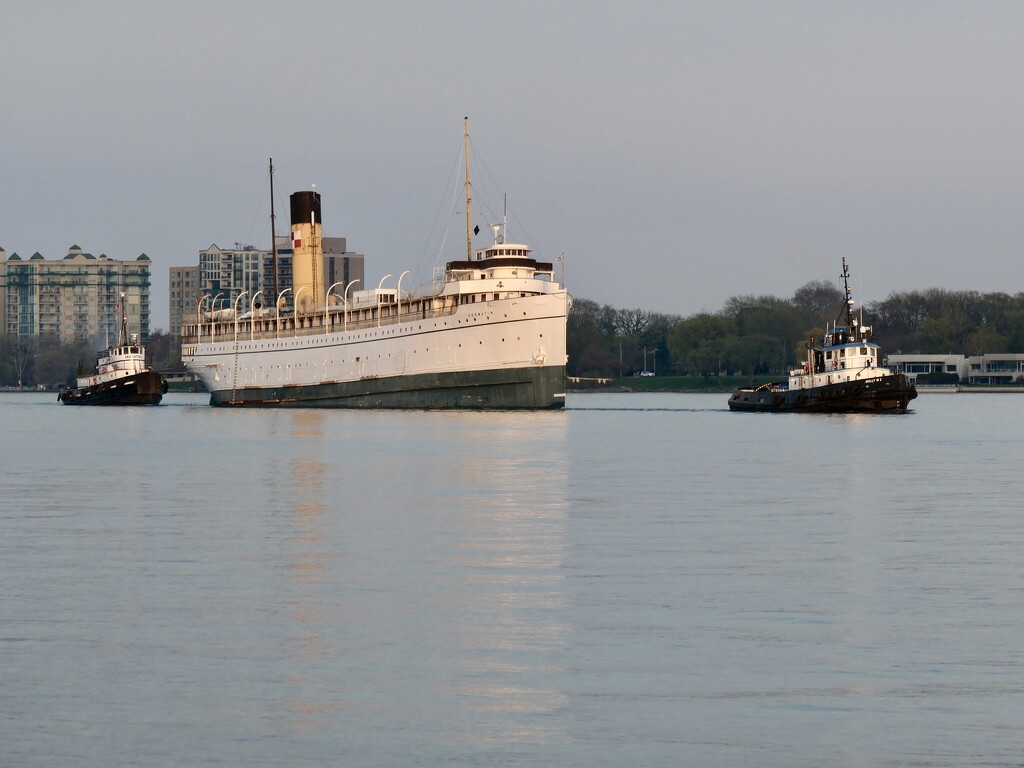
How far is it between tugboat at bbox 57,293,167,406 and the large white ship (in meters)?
10.6

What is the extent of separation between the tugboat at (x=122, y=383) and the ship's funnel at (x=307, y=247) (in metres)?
16.9

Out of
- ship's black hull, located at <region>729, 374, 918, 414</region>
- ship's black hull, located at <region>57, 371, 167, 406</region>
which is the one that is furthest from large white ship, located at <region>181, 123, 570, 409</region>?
ship's black hull, located at <region>729, 374, 918, 414</region>

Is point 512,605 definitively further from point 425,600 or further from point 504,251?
point 504,251

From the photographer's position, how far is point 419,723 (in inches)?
519

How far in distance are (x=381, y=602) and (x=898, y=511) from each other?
1665 cm

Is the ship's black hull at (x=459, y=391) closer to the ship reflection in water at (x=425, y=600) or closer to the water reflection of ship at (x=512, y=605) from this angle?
the ship reflection in water at (x=425, y=600)

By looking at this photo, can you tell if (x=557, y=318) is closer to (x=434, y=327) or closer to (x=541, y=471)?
(x=434, y=327)

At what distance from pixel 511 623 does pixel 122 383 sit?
418 ft

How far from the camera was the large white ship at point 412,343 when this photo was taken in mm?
101688

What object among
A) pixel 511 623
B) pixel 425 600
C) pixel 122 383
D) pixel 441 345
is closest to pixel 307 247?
pixel 122 383

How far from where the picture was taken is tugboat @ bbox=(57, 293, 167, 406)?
14000 centimetres

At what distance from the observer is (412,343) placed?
352ft

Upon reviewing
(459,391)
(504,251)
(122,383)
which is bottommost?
(459,391)

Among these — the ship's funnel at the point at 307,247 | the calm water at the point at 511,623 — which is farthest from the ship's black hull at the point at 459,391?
the calm water at the point at 511,623
